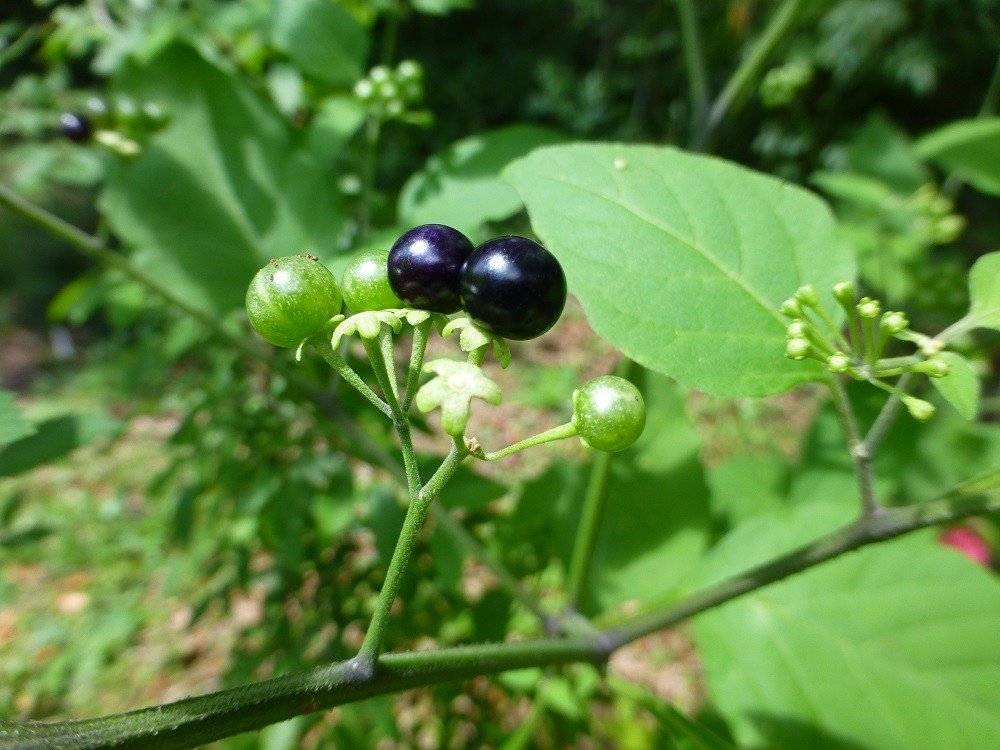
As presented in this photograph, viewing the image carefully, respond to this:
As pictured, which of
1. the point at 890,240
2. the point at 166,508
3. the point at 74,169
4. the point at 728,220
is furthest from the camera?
the point at 166,508

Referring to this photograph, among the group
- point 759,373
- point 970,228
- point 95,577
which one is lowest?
point 95,577

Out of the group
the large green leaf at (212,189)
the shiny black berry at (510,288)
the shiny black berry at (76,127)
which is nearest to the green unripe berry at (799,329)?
the shiny black berry at (510,288)

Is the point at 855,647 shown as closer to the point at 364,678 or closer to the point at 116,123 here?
the point at 364,678

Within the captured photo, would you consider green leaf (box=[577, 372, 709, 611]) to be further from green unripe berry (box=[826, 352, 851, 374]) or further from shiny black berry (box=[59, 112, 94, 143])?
shiny black berry (box=[59, 112, 94, 143])

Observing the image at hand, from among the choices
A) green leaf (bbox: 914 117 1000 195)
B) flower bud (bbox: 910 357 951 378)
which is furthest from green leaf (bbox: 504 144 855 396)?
green leaf (bbox: 914 117 1000 195)

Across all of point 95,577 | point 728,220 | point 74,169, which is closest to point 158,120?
point 728,220

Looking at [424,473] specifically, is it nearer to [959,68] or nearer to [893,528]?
[893,528]

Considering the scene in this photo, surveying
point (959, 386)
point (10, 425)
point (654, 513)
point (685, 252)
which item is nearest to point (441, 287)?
point (685, 252)
